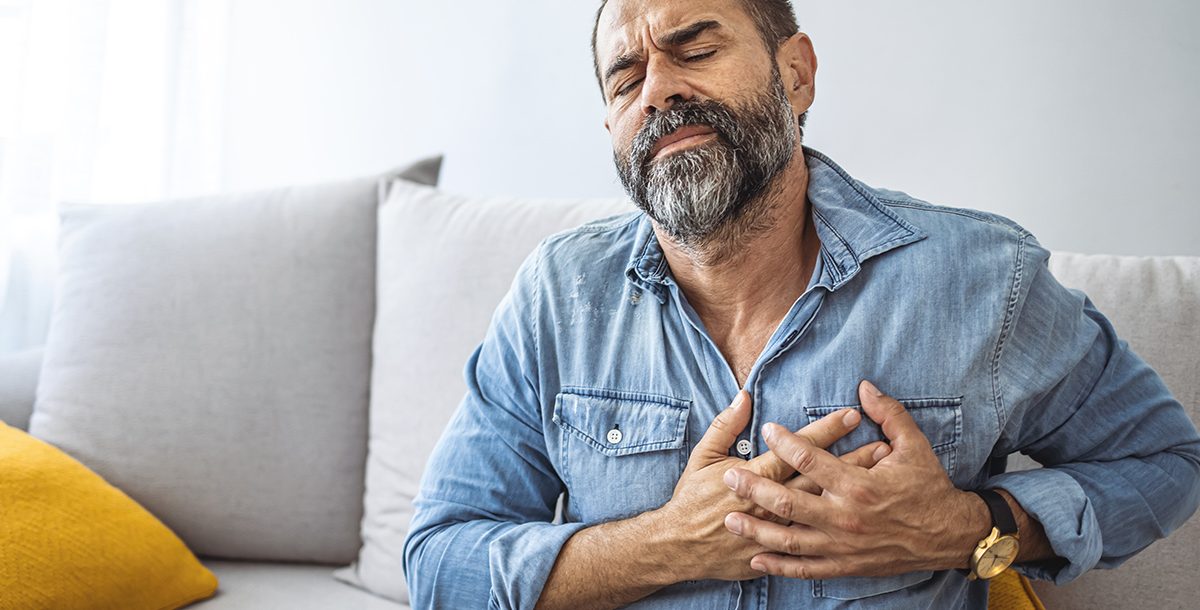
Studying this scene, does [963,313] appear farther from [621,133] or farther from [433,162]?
[433,162]

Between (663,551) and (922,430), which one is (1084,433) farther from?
(663,551)

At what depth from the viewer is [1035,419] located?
1085mm

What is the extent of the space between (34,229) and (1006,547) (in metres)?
2.01

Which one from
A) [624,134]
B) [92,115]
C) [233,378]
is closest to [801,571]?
[624,134]

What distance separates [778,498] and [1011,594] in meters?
0.38

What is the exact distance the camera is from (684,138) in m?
1.11

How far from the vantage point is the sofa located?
5.04 feet

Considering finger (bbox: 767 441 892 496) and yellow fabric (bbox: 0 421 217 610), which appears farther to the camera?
yellow fabric (bbox: 0 421 217 610)

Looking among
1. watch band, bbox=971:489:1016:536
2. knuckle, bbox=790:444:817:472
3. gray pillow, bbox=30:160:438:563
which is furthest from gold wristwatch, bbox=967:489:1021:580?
gray pillow, bbox=30:160:438:563

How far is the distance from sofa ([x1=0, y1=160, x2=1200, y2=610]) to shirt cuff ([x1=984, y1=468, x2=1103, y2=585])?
73 cm

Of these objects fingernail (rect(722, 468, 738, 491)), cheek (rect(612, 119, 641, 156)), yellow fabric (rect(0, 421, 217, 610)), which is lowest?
yellow fabric (rect(0, 421, 217, 610))

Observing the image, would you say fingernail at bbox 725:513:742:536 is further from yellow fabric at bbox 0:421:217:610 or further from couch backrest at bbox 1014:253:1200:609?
yellow fabric at bbox 0:421:217:610

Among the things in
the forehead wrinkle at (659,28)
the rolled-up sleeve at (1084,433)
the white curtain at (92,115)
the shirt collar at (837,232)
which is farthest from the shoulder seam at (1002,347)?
the white curtain at (92,115)

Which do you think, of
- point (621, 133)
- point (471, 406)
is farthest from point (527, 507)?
point (621, 133)
